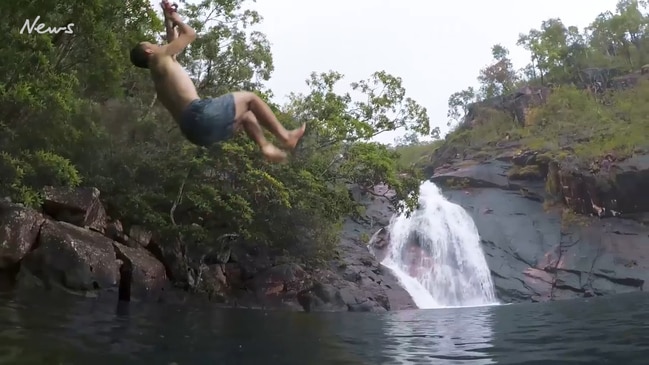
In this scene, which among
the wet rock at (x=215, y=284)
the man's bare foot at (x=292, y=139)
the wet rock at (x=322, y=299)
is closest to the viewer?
the man's bare foot at (x=292, y=139)

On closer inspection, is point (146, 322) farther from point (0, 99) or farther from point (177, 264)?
point (177, 264)

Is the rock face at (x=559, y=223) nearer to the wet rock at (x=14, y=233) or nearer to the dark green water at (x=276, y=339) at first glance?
the dark green water at (x=276, y=339)

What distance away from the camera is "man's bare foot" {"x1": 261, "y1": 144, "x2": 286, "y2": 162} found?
3.89 meters

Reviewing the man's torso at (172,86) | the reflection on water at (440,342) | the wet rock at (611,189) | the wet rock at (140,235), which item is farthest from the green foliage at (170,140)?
the wet rock at (611,189)

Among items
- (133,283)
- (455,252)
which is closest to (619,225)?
(455,252)

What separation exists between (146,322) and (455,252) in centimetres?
2226

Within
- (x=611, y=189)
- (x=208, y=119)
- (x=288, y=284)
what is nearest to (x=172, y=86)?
(x=208, y=119)

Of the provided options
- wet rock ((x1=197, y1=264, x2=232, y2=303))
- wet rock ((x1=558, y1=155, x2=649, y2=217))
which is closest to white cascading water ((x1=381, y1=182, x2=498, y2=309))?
wet rock ((x1=558, y1=155, x2=649, y2=217))

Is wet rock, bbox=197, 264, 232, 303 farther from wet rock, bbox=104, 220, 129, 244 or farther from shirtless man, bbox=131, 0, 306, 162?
shirtless man, bbox=131, 0, 306, 162

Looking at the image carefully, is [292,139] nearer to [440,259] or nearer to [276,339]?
[276,339]

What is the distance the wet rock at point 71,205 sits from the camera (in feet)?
57.0

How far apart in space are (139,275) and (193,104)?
15.6 metres

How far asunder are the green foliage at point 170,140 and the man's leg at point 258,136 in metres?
9.19

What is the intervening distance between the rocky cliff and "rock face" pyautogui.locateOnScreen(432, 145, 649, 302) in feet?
25.6
